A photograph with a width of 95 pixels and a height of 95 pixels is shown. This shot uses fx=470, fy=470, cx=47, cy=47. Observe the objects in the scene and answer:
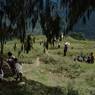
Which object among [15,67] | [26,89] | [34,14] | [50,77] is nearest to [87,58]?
[50,77]

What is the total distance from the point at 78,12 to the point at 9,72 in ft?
18.3

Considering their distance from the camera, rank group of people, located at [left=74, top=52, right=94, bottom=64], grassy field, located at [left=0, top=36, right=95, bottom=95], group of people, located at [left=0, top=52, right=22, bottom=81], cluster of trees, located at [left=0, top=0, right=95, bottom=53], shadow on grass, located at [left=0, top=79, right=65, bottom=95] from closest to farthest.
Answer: shadow on grass, located at [left=0, top=79, right=65, bottom=95] → cluster of trees, located at [left=0, top=0, right=95, bottom=53] → grassy field, located at [left=0, top=36, right=95, bottom=95] → group of people, located at [left=0, top=52, right=22, bottom=81] → group of people, located at [left=74, top=52, right=94, bottom=64]

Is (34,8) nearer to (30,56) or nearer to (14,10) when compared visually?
(14,10)

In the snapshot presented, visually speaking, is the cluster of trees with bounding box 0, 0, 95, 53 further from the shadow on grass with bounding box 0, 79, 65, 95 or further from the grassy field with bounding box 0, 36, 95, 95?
the grassy field with bounding box 0, 36, 95, 95

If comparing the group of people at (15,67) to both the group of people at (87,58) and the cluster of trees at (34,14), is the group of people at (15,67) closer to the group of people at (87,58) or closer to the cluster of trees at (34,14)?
the cluster of trees at (34,14)

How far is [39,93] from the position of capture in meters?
19.3

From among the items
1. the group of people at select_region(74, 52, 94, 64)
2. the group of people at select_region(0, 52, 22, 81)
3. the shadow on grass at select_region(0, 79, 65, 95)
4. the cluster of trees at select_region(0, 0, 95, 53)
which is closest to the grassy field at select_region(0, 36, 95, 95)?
the shadow on grass at select_region(0, 79, 65, 95)

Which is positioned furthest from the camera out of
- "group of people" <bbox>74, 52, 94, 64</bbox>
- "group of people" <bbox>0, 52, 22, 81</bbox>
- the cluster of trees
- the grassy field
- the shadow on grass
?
"group of people" <bbox>74, 52, 94, 64</bbox>

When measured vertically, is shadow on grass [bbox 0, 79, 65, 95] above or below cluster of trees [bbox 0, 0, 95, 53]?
below

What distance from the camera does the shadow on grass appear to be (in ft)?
61.4

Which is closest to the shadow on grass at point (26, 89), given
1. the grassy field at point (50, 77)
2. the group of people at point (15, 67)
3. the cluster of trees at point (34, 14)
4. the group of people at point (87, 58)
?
the grassy field at point (50, 77)

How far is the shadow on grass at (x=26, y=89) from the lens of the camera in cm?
1872

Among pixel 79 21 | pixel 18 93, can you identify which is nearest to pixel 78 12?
pixel 79 21

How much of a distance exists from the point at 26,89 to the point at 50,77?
7093 mm
